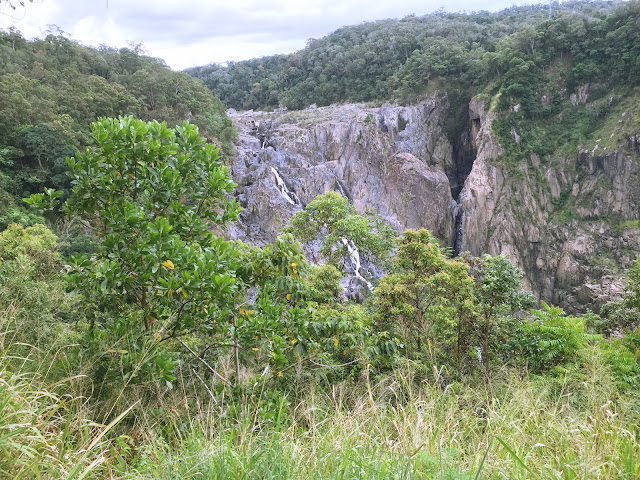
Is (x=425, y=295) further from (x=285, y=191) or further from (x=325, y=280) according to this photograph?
(x=285, y=191)

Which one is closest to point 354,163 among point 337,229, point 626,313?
point 337,229

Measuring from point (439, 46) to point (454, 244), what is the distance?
59.5 ft

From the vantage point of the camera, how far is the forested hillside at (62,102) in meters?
17.2

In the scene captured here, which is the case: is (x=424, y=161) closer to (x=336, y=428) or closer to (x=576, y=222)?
(x=576, y=222)

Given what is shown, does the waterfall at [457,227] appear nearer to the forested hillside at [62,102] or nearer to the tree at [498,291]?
the forested hillside at [62,102]

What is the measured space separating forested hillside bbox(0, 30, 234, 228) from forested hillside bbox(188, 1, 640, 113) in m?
13.9

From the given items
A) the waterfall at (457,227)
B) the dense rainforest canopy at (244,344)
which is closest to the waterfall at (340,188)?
the waterfall at (457,227)

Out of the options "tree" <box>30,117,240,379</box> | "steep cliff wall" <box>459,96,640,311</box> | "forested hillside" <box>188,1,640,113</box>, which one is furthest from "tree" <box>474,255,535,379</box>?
"forested hillside" <box>188,1,640,113</box>

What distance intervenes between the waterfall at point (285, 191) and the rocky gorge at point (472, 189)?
85 millimetres

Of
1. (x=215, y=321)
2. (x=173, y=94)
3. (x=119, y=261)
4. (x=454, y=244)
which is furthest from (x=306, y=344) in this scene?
(x=454, y=244)

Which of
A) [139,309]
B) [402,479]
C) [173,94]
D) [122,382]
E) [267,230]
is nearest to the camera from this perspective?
[402,479]

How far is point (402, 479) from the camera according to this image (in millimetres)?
1368

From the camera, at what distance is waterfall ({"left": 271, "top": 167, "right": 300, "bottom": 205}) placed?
2380 cm

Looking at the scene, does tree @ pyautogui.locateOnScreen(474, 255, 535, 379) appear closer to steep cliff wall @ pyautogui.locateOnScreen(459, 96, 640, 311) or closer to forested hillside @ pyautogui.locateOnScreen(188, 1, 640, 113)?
steep cliff wall @ pyautogui.locateOnScreen(459, 96, 640, 311)
